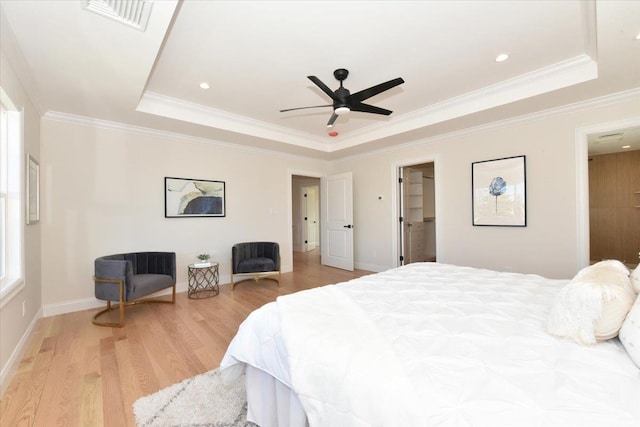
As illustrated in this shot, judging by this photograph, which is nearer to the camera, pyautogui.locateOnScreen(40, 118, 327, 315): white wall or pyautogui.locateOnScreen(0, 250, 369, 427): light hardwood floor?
pyautogui.locateOnScreen(0, 250, 369, 427): light hardwood floor

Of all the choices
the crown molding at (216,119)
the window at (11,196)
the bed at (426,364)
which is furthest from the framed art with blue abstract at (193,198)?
the bed at (426,364)

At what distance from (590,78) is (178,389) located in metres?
4.43

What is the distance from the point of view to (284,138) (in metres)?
4.80

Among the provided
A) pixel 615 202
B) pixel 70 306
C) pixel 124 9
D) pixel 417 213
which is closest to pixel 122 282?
pixel 70 306

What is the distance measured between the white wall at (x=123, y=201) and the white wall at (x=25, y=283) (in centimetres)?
23

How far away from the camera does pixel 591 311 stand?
1.14 m

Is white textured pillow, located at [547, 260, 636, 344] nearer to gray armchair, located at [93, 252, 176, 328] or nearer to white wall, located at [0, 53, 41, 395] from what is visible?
white wall, located at [0, 53, 41, 395]

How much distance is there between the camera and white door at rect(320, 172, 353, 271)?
18.5 feet

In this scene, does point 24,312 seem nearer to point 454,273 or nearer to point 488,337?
point 488,337

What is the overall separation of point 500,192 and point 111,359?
4.75 metres

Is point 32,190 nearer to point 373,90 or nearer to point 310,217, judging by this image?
point 373,90

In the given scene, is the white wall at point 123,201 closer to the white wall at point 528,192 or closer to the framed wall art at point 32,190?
the framed wall art at point 32,190

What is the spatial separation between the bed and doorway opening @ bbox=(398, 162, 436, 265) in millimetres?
3785

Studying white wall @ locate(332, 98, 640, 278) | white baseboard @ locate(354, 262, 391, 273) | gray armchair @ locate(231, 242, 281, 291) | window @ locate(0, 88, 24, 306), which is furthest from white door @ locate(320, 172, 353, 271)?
window @ locate(0, 88, 24, 306)
